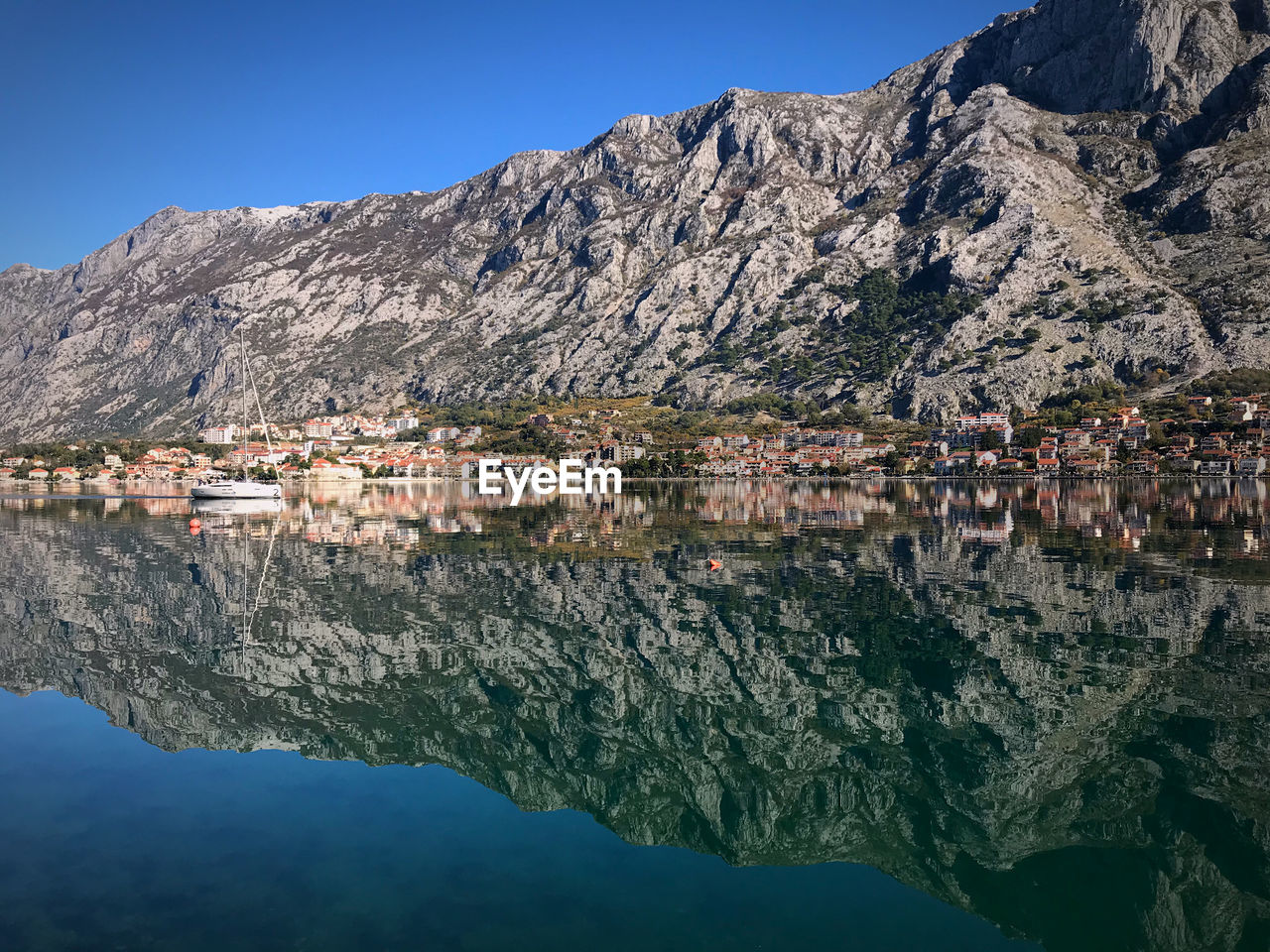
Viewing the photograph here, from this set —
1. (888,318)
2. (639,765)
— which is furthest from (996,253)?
(639,765)

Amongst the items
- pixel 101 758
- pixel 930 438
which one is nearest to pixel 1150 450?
pixel 930 438

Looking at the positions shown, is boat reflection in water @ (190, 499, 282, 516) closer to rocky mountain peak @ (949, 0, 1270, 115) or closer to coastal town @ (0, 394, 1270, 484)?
coastal town @ (0, 394, 1270, 484)

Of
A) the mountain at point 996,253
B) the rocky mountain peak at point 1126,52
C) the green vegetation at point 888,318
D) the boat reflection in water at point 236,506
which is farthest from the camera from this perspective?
the rocky mountain peak at point 1126,52

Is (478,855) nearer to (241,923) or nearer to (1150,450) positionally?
(241,923)

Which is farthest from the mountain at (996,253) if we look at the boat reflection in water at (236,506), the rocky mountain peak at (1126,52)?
the boat reflection in water at (236,506)

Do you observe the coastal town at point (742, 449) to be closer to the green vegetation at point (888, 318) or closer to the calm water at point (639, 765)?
the green vegetation at point (888, 318)

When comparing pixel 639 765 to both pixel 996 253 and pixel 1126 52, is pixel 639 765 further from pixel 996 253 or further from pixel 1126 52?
pixel 1126 52

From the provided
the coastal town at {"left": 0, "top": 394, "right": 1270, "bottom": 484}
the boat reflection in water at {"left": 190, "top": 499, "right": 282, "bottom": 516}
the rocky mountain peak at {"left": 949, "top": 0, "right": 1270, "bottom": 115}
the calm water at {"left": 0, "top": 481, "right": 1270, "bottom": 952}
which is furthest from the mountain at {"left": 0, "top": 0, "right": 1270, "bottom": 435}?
the calm water at {"left": 0, "top": 481, "right": 1270, "bottom": 952}
